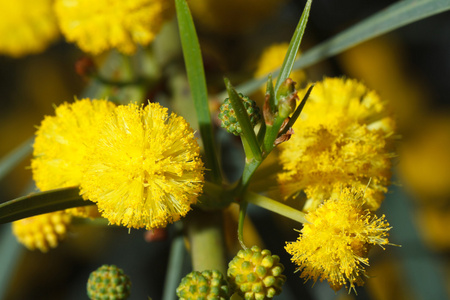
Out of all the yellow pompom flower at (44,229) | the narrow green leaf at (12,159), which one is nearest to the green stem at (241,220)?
the yellow pompom flower at (44,229)

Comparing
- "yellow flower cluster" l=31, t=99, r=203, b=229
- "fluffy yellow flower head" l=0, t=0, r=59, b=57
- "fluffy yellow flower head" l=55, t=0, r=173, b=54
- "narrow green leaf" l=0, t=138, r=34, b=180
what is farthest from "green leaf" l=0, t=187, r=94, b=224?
"fluffy yellow flower head" l=0, t=0, r=59, b=57

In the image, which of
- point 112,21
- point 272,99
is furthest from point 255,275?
point 112,21

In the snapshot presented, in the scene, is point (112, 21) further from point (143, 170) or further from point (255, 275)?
point (255, 275)

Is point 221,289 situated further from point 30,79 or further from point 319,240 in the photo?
point 30,79

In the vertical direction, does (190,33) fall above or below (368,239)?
above

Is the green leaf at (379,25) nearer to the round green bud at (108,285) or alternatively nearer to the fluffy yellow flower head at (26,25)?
the round green bud at (108,285)

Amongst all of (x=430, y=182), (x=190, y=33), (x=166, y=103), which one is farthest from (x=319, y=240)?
(x=430, y=182)
